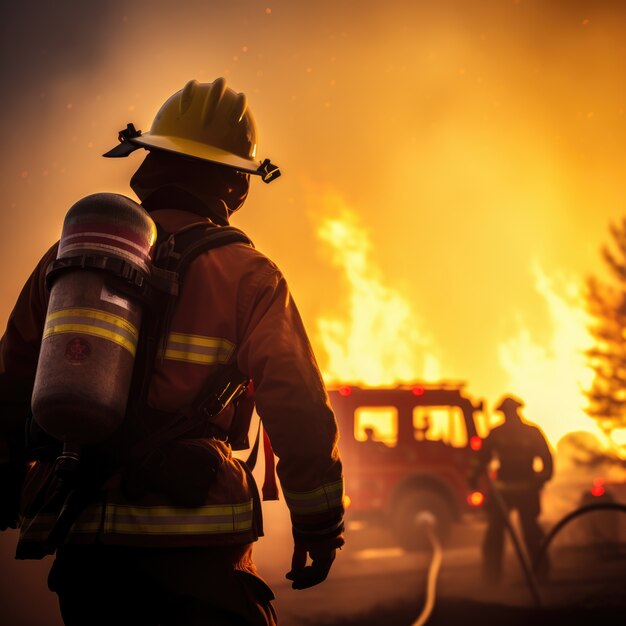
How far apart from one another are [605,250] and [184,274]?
101 ft

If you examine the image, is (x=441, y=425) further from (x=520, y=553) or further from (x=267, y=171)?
(x=267, y=171)

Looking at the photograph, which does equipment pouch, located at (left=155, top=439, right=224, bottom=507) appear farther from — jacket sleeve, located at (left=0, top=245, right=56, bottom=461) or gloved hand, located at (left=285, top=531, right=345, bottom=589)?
jacket sleeve, located at (left=0, top=245, right=56, bottom=461)

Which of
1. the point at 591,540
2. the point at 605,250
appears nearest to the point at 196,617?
the point at 591,540

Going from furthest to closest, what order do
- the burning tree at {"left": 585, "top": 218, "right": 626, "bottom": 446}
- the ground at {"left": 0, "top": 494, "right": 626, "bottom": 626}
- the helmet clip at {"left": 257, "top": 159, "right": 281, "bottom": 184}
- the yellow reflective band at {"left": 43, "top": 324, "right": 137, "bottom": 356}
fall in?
the burning tree at {"left": 585, "top": 218, "right": 626, "bottom": 446}, the ground at {"left": 0, "top": 494, "right": 626, "bottom": 626}, the helmet clip at {"left": 257, "top": 159, "right": 281, "bottom": 184}, the yellow reflective band at {"left": 43, "top": 324, "right": 137, "bottom": 356}

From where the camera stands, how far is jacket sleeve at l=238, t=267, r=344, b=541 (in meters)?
2.01

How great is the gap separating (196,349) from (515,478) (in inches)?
278

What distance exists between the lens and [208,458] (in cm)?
199

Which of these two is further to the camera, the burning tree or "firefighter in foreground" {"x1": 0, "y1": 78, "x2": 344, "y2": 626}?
the burning tree

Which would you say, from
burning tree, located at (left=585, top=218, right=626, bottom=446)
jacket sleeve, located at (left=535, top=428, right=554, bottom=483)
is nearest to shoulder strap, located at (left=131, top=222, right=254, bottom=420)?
jacket sleeve, located at (left=535, top=428, right=554, bottom=483)

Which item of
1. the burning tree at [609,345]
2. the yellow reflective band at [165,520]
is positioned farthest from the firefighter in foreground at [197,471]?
the burning tree at [609,345]

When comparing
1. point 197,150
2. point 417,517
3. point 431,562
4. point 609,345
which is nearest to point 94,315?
point 197,150

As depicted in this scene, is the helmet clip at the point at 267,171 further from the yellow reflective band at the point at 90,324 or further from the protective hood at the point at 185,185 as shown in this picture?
the yellow reflective band at the point at 90,324

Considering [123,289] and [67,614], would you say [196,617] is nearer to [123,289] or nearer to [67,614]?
[67,614]

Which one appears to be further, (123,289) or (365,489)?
(365,489)
